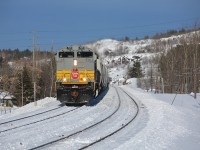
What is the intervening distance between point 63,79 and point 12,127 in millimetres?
8706

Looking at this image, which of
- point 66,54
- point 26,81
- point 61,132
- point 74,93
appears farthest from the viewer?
point 26,81

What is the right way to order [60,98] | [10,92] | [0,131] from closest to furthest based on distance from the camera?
[0,131], [60,98], [10,92]

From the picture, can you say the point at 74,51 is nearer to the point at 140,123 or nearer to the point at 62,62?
the point at 62,62

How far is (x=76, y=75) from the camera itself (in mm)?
22078

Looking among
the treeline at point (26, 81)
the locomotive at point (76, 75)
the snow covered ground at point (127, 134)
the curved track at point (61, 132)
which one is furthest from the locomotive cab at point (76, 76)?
the treeline at point (26, 81)

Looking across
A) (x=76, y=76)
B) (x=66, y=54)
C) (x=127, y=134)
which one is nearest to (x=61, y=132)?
(x=127, y=134)

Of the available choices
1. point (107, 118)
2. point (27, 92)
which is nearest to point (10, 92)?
point (27, 92)

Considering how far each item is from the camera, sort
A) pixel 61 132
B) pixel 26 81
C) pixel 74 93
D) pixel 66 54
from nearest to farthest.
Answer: pixel 61 132, pixel 74 93, pixel 66 54, pixel 26 81

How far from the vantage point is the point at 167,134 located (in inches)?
504

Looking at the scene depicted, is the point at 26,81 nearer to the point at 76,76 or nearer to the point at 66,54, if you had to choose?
the point at 66,54

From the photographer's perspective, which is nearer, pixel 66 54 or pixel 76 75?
pixel 76 75

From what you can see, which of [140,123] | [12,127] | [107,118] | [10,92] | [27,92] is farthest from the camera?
[10,92]

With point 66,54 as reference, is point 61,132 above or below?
below

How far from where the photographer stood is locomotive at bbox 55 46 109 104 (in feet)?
72.0
